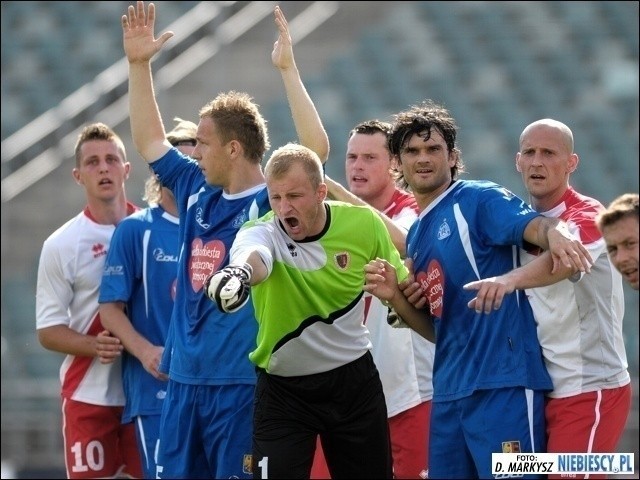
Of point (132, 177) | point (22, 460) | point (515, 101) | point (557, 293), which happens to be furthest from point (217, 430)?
point (515, 101)

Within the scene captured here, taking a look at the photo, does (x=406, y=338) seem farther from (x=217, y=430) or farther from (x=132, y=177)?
(x=132, y=177)

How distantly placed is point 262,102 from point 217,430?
7.97 metres

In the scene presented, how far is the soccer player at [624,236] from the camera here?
13.7 ft

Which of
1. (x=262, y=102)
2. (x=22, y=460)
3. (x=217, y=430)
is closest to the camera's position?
(x=217, y=430)

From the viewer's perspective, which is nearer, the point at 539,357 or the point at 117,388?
the point at 539,357

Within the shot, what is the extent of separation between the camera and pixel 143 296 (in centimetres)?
680

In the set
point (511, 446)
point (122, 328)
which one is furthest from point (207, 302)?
point (511, 446)

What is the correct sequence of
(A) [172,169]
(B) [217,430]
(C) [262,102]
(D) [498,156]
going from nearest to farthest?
1. (B) [217,430]
2. (A) [172,169]
3. (D) [498,156]
4. (C) [262,102]

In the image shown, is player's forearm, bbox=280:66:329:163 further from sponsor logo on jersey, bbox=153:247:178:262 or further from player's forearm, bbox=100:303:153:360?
player's forearm, bbox=100:303:153:360

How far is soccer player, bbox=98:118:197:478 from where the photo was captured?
6.65 m

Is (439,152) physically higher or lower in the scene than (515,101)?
lower

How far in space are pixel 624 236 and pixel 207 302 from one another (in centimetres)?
221

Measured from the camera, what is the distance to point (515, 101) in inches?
509

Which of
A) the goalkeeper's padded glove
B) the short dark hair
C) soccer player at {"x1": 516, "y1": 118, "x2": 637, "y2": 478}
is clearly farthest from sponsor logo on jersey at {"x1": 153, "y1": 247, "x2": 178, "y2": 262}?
the goalkeeper's padded glove
